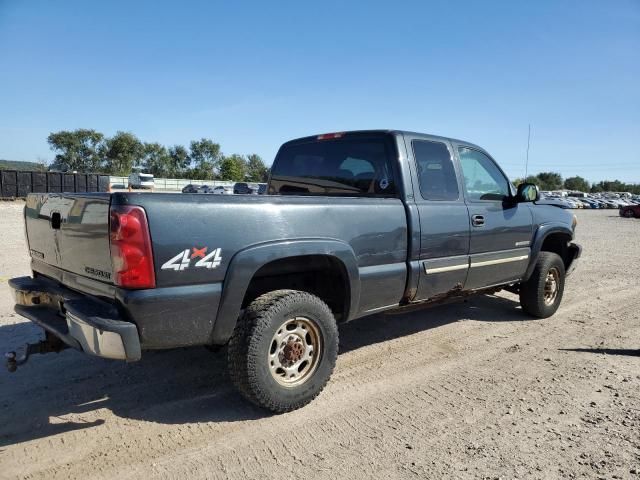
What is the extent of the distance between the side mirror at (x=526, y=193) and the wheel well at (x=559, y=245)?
1.02m

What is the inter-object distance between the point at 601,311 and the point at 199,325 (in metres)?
5.38

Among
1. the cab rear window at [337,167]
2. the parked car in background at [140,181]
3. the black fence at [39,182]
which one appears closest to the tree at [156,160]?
the parked car in background at [140,181]

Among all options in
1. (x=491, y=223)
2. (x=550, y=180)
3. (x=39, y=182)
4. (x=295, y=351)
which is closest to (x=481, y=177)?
(x=491, y=223)

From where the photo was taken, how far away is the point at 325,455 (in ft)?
8.63

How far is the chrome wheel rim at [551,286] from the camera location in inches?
219

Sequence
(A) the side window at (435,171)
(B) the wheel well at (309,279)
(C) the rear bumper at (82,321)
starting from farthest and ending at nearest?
(A) the side window at (435,171)
(B) the wheel well at (309,279)
(C) the rear bumper at (82,321)

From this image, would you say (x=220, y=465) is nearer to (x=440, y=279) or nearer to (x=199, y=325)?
(x=199, y=325)

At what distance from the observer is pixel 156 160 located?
87.2 metres

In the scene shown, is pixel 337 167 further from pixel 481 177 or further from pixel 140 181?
pixel 140 181

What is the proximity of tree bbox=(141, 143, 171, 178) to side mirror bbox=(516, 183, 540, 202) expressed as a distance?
8755 cm

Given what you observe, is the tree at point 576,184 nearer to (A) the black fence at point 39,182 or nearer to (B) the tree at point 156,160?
(B) the tree at point 156,160

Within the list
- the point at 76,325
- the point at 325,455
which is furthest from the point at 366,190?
the point at 76,325

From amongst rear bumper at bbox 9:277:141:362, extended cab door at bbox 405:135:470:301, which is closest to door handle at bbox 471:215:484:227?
extended cab door at bbox 405:135:470:301

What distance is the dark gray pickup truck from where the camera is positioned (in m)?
2.53
